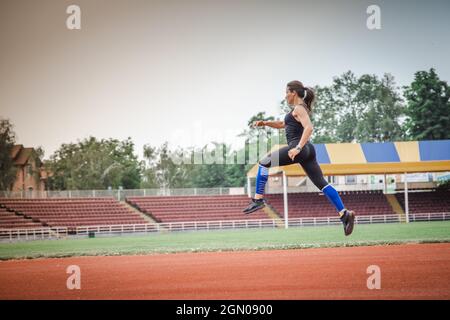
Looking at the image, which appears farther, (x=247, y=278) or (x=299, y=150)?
(x=247, y=278)

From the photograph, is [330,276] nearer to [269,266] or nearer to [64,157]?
[269,266]

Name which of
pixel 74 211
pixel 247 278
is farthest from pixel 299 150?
pixel 74 211

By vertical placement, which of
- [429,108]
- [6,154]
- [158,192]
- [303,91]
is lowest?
[158,192]

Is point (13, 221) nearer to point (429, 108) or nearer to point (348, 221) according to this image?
point (348, 221)

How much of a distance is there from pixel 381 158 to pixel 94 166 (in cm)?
3031

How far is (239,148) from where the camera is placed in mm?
55188

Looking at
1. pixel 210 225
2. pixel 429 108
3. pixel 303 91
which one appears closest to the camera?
pixel 303 91

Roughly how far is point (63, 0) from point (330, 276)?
12561 mm

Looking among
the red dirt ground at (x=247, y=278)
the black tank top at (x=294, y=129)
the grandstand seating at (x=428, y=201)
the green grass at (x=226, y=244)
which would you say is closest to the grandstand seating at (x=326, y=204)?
the grandstand seating at (x=428, y=201)

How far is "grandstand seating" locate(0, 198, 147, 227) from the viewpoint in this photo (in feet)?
114

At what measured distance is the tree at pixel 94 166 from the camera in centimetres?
5466

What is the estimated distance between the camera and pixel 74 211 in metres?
37.0

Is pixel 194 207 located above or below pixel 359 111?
below
